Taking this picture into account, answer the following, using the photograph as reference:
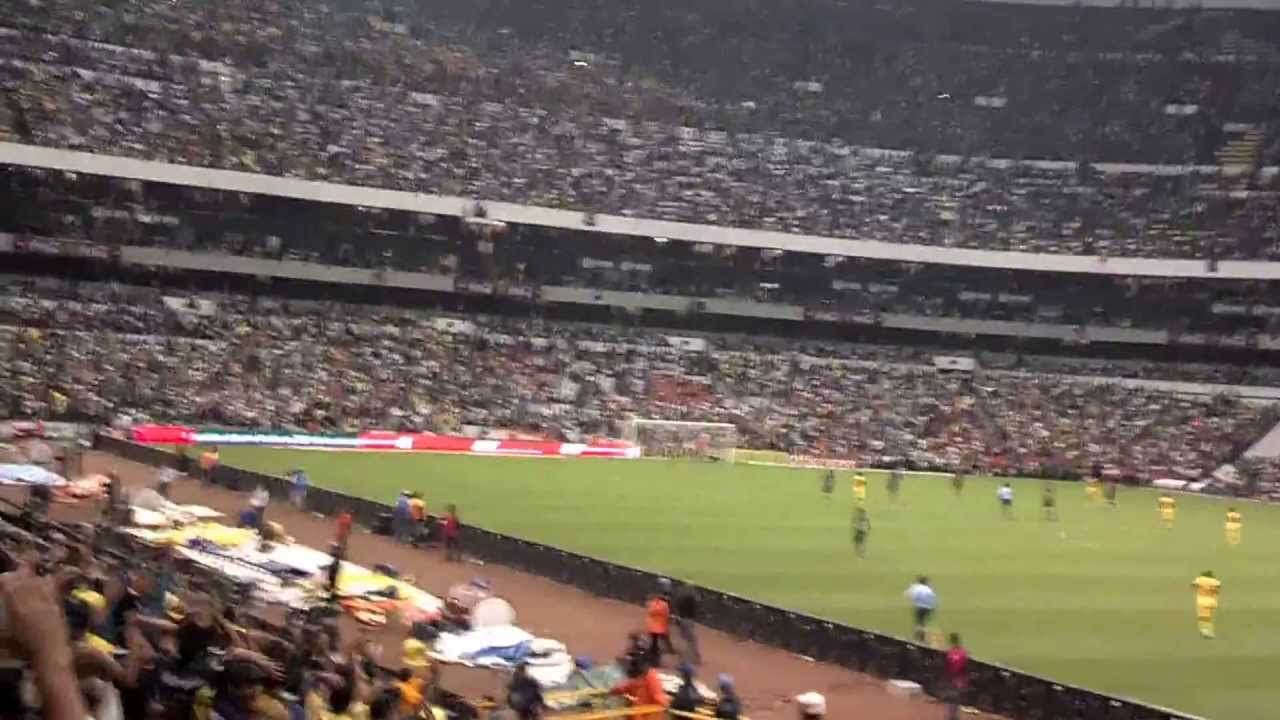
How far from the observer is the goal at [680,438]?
57.0 metres

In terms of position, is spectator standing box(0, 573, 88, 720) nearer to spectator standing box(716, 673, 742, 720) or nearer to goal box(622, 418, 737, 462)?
spectator standing box(716, 673, 742, 720)

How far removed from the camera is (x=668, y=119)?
71.7 metres

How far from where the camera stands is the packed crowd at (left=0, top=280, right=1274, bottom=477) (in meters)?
50.5

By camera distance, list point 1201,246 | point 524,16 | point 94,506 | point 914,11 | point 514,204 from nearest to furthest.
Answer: point 94,506 → point 514,204 → point 1201,246 → point 524,16 → point 914,11

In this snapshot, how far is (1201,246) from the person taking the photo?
216ft

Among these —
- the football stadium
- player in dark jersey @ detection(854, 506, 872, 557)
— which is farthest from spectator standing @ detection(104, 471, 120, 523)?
player in dark jersey @ detection(854, 506, 872, 557)

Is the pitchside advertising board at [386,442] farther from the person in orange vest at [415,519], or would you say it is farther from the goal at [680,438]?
the person in orange vest at [415,519]

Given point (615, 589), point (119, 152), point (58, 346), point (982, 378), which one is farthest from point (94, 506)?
point (982, 378)

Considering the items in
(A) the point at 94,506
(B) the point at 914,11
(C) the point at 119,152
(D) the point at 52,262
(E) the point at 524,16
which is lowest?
(A) the point at 94,506

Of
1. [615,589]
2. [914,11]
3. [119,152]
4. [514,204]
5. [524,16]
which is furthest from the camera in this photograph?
[914,11]

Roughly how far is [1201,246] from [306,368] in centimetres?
4683

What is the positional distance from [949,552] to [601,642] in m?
14.3

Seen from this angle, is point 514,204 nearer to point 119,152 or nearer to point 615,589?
point 119,152

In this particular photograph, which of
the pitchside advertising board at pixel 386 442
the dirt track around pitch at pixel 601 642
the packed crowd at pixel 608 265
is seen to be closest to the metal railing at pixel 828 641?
the dirt track around pitch at pixel 601 642
